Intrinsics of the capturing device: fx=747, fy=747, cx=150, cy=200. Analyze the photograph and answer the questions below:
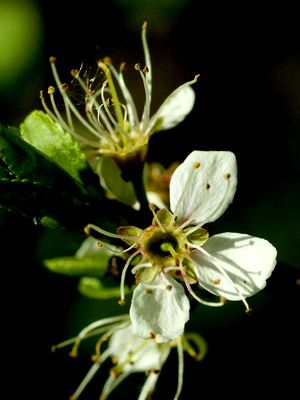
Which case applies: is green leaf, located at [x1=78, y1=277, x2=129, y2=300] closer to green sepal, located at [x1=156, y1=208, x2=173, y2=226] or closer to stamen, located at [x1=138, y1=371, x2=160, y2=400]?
stamen, located at [x1=138, y1=371, x2=160, y2=400]

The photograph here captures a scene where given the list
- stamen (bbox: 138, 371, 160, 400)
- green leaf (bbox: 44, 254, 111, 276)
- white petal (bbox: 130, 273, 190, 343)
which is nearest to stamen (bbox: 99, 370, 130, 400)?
stamen (bbox: 138, 371, 160, 400)

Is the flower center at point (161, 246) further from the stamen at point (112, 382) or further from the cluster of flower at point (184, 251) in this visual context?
the stamen at point (112, 382)

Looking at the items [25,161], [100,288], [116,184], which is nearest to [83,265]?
[100,288]

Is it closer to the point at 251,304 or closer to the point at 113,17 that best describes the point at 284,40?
the point at 113,17

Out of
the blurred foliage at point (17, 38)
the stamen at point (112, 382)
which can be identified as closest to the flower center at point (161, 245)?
the stamen at point (112, 382)

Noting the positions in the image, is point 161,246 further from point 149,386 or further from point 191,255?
point 149,386

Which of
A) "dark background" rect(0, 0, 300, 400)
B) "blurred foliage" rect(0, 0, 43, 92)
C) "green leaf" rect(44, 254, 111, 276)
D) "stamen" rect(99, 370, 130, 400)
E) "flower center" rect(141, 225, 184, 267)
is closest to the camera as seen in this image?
"flower center" rect(141, 225, 184, 267)
